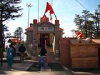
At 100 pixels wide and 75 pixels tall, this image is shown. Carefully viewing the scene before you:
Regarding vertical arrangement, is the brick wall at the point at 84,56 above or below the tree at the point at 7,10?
below

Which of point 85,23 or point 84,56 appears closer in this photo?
point 84,56

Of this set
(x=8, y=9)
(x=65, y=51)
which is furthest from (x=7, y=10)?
(x=65, y=51)

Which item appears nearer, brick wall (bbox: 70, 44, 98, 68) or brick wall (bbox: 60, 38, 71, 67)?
brick wall (bbox: 70, 44, 98, 68)

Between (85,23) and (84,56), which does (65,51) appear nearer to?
(84,56)

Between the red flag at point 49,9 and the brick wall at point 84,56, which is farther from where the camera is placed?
the red flag at point 49,9

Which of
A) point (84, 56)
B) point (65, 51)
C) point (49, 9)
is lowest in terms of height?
point (84, 56)

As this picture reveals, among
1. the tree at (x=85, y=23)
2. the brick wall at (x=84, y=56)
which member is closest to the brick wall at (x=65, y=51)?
the brick wall at (x=84, y=56)

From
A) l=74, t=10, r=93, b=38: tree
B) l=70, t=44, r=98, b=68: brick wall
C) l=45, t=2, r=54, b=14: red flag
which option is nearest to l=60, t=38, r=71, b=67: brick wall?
l=70, t=44, r=98, b=68: brick wall

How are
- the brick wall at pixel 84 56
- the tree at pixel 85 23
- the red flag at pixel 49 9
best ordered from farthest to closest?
1. the tree at pixel 85 23
2. the red flag at pixel 49 9
3. the brick wall at pixel 84 56

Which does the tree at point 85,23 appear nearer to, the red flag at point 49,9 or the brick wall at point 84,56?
the red flag at point 49,9

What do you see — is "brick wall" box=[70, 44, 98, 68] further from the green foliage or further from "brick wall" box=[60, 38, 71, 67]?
the green foliage

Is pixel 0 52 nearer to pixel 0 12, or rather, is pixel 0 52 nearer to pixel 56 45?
pixel 56 45

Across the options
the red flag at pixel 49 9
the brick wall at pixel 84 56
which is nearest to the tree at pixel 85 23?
the red flag at pixel 49 9

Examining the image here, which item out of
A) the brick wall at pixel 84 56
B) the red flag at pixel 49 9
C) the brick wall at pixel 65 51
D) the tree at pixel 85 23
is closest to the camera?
the brick wall at pixel 84 56
